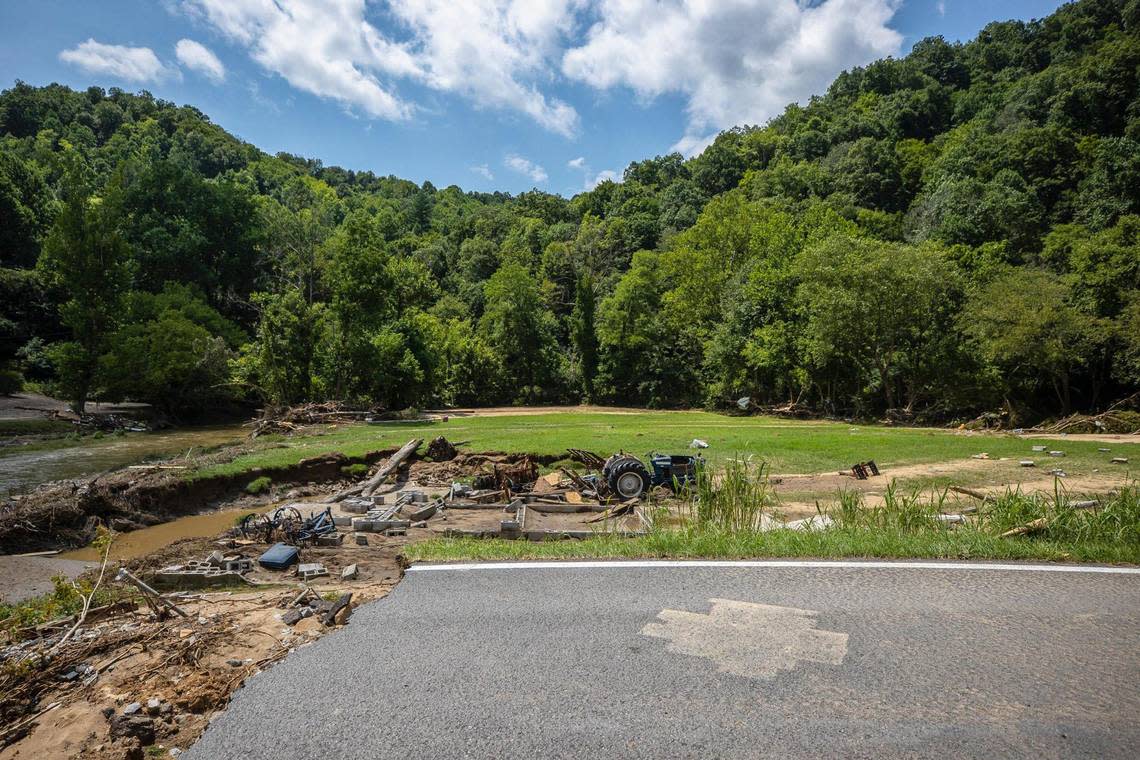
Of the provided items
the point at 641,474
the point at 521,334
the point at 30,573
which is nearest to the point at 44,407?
the point at 521,334

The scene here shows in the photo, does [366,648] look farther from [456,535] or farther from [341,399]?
[341,399]

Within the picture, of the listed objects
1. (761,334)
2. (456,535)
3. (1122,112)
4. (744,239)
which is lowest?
(456,535)

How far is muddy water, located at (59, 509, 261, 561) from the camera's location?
36.1 feet

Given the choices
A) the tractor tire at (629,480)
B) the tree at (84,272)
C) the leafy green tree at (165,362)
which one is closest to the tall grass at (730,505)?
the tractor tire at (629,480)

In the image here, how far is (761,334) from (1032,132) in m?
38.4

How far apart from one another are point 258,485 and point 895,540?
15.9 meters

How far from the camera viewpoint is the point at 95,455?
20188 mm

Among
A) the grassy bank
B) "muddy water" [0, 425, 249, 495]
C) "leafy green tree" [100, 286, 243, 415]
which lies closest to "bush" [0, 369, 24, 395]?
"leafy green tree" [100, 286, 243, 415]

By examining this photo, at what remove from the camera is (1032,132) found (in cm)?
5172

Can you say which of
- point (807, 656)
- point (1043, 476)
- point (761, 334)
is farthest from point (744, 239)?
point (807, 656)

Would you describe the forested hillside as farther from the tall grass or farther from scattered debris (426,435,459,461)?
the tall grass

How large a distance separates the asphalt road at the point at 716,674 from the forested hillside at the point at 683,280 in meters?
30.1

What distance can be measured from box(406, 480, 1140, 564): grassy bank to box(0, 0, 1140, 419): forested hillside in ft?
84.8

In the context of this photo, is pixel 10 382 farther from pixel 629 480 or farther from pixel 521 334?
pixel 629 480
